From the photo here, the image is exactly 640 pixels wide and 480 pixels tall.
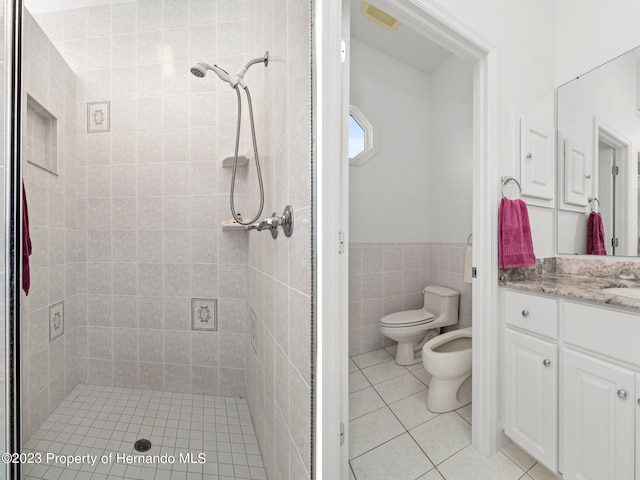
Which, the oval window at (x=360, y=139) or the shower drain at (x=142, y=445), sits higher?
the oval window at (x=360, y=139)

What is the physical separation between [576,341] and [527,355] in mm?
231

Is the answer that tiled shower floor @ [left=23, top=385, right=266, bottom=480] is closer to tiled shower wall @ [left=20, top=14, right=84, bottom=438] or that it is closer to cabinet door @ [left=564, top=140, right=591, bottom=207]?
tiled shower wall @ [left=20, top=14, right=84, bottom=438]

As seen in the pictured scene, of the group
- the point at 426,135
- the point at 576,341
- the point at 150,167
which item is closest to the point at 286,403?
the point at 150,167

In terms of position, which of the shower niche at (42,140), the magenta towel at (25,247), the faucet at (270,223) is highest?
the shower niche at (42,140)

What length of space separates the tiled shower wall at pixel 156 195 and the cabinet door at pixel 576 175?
1.86m

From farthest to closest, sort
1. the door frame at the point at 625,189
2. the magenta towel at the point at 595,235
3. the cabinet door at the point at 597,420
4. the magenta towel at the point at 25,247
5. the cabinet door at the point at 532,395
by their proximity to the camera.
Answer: the magenta towel at the point at 595,235
the door frame at the point at 625,189
the cabinet door at the point at 532,395
the cabinet door at the point at 597,420
the magenta towel at the point at 25,247

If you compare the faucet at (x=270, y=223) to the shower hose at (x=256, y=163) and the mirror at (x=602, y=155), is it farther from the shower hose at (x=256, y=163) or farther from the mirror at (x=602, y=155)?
the mirror at (x=602, y=155)

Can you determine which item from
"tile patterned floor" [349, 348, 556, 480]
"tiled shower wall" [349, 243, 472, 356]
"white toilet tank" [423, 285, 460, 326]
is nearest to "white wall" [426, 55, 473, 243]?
"tiled shower wall" [349, 243, 472, 356]

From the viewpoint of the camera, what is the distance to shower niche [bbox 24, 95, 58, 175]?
62 cm

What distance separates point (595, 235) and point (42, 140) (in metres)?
2.34

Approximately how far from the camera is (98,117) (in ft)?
2.12

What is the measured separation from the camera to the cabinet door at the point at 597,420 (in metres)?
0.95

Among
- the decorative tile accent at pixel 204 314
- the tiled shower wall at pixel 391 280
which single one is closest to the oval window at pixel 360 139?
the tiled shower wall at pixel 391 280

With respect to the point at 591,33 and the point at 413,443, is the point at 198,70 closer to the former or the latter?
the point at 413,443
